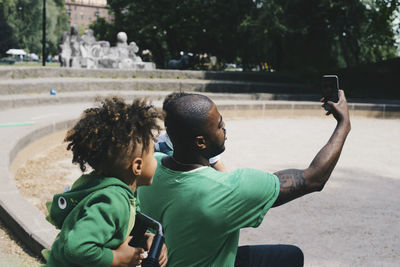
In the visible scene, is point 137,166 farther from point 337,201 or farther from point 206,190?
point 337,201

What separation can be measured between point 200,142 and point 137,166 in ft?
0.94

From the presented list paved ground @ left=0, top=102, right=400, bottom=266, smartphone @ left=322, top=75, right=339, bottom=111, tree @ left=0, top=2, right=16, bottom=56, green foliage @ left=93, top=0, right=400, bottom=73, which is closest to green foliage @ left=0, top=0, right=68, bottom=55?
tree @ left=0, top=2, right=16, bottom=56

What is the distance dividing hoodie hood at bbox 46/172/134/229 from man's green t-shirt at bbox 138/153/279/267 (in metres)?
0.22

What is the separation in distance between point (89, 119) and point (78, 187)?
24 centimetres

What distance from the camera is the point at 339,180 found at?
637 centimetres

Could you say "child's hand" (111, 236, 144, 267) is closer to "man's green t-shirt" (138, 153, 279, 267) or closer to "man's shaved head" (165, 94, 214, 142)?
"man's green t-shirt" (138, 153, 279, 267)

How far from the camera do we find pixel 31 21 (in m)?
48.5

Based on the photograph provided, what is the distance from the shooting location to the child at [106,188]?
5.05 feet

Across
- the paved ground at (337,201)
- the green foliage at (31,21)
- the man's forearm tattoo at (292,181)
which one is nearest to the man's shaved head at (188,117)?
the man's forearm tattoo at (292,181)

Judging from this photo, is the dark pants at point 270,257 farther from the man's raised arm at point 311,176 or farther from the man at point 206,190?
the man's raised arm at point 311,176

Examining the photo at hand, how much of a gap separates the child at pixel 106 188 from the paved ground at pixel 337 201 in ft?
6.42

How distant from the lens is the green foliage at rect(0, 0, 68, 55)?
154ft

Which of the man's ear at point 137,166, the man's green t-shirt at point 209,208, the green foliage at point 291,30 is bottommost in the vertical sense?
the man's green t-shirt at point 209,208

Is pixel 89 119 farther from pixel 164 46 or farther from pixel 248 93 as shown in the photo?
pixel 164 46
